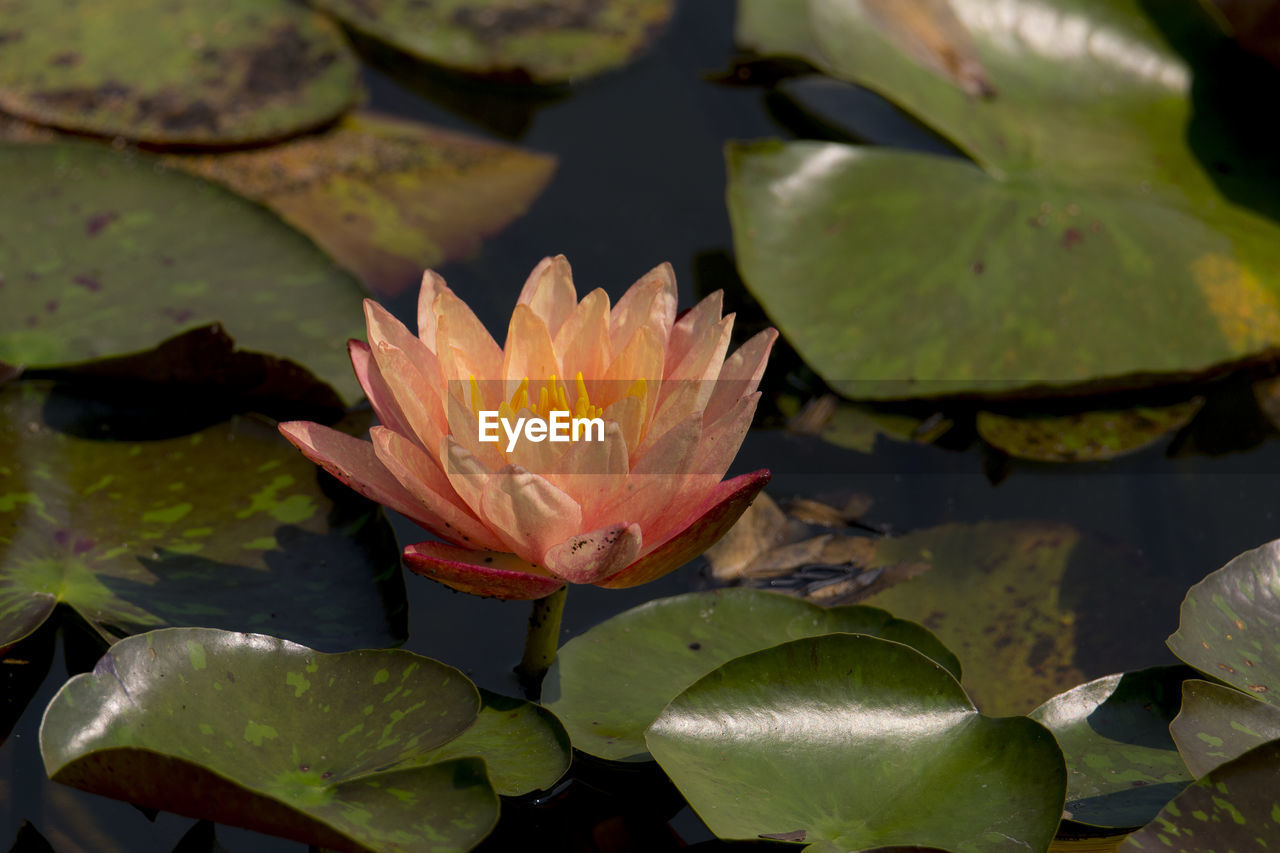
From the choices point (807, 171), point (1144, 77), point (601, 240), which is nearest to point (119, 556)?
point (601, 240)

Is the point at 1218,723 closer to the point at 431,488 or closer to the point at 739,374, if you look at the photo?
the point at 739,374

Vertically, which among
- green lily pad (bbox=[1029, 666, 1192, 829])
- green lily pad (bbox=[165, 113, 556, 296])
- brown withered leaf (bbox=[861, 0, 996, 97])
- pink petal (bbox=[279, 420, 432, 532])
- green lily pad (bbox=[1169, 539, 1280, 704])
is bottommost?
green lily pad (bbox=[1029, 666, 1192, 829])

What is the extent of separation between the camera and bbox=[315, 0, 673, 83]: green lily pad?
286cm

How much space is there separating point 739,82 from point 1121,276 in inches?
51.6

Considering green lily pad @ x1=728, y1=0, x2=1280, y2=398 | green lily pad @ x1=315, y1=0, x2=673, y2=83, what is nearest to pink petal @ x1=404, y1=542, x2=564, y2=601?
green lily pad @ x1=728, y1=0, x2=1280, y2=398

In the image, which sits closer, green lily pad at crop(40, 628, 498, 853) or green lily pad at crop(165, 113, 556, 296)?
green lily pad at crop(40, 628, 498, 853)

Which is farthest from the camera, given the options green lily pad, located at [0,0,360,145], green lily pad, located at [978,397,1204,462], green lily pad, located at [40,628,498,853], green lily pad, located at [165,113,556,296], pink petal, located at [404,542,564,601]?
green lily pad, located at [0,0,360,145]

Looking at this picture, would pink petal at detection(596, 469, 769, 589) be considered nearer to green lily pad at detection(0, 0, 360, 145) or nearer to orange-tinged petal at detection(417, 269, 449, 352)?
orange-tinged petal at detection(417, 269, 449, 352)

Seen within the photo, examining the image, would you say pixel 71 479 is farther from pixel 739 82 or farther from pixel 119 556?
pixel 739 82

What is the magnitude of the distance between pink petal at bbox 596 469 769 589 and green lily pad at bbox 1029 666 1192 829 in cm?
56

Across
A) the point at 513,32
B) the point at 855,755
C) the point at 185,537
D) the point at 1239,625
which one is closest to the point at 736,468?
the point at 855,755

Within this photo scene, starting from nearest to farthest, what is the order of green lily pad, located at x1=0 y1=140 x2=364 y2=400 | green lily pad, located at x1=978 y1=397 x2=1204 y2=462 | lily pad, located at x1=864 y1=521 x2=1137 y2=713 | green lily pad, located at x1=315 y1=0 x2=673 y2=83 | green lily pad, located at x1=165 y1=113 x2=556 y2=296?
lily pad, located at x1=864 y1=521 x2=1137 y2=713
green lily pad, located at x1=0 y1=140 x2=364 y2=400
green lily pad, located at x1=978 y1=397 x2=1204 y2=462
green lily pad, located at x1=165 y1=113 x2=556 y2=296
green lily pad, located at x1=315 y1=0 x2=673 y2=83

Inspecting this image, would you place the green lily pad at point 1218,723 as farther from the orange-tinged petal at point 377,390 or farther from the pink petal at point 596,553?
the orange-tinged petal at point 377,390

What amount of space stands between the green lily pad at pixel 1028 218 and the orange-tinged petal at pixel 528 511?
1.01 meters
